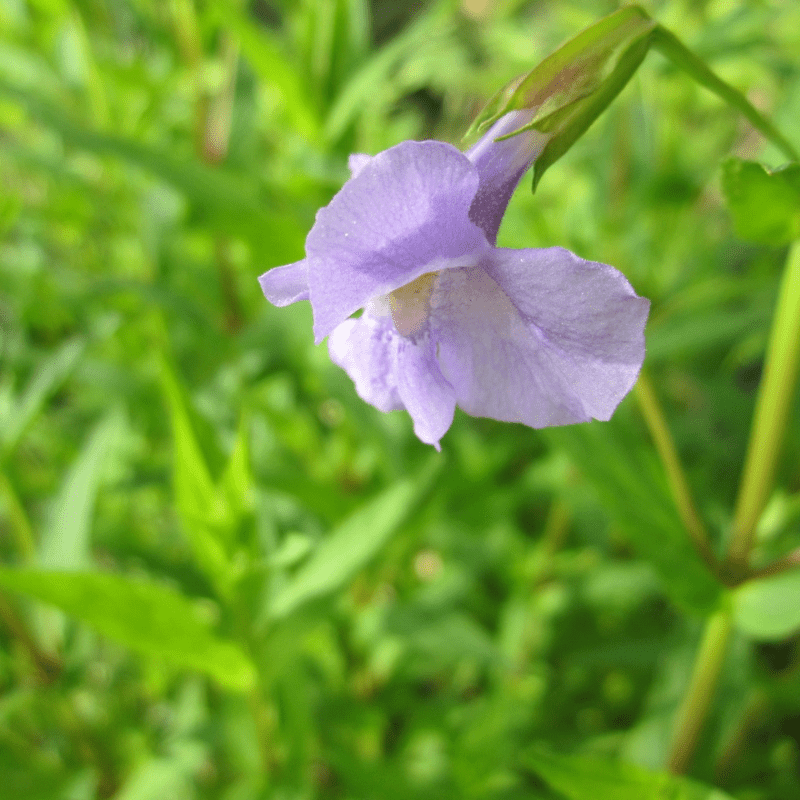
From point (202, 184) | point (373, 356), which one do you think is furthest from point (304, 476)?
point (373, 356)

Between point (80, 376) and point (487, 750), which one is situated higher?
point (80, 376)

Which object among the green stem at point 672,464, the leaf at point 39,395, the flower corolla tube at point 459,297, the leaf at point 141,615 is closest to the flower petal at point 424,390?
the flower corolla tube at point 459,297

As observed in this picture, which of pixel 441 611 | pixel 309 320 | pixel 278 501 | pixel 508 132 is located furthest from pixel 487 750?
pixel 508 132

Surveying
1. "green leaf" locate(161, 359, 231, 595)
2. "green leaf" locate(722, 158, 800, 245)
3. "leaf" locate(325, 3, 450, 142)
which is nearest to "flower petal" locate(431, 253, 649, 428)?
"green leaf" locate(722, 158, 800, 245)

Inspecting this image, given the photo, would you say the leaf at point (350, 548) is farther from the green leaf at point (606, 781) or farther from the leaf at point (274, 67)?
the leaf at point (274, 67)

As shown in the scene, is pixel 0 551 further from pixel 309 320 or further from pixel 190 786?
pixel 309 320

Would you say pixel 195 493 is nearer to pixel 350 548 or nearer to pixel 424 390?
pixel 350 548
